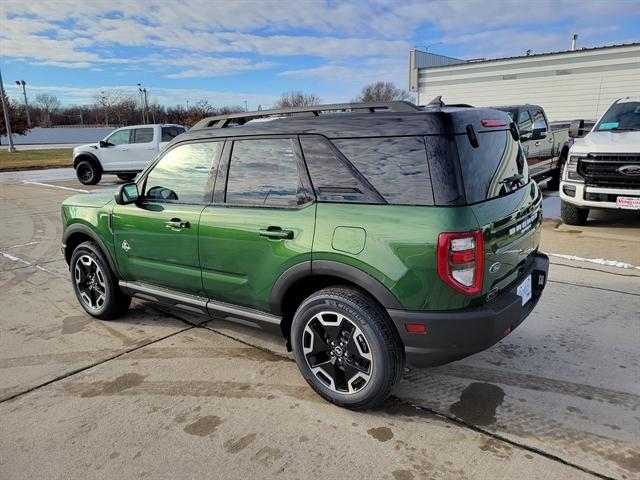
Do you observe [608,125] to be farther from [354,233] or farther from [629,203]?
[354,233]

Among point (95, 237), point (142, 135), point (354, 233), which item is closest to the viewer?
point (354, 233)

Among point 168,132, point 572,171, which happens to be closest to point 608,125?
point 572,171

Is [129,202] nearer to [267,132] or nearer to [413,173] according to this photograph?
[267,132]

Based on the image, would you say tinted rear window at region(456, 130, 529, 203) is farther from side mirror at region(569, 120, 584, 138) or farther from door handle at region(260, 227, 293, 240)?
side mirror at region(569, 120, 584, 138)

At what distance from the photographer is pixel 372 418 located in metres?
2.76

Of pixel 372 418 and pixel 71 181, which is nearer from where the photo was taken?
pixel 372 418

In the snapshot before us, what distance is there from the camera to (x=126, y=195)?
3.69 metres

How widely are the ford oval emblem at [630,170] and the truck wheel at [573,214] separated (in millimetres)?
906

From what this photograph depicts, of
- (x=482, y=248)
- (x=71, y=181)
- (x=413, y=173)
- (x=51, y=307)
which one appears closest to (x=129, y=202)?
(x=51, y=307)

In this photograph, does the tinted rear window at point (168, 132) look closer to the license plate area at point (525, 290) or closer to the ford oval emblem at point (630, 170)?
the ford oval emblem at point (630, 170)

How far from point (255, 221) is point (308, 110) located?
0.82 m

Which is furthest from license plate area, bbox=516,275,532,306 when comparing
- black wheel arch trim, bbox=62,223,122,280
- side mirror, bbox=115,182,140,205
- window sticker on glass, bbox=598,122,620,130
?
window sticker on glass, bbox=598,122,620,130

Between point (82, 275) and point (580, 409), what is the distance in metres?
4.11

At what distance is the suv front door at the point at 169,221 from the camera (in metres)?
3.42
